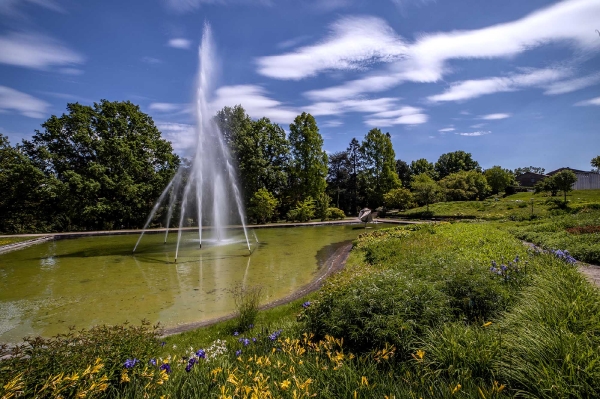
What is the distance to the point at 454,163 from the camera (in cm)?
6462

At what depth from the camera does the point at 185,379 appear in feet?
10.3

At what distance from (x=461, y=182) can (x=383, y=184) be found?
12238mm

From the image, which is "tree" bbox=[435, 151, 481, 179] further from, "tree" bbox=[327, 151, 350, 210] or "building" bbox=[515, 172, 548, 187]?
"tree" bbox=[327, 151, 350, 210]

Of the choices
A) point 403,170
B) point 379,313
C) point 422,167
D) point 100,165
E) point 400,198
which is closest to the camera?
point 379,313

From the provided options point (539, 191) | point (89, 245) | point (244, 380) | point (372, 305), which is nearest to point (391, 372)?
point (372, 305)

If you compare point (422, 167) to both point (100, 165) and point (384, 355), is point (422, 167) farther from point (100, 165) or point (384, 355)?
point (384, 355)

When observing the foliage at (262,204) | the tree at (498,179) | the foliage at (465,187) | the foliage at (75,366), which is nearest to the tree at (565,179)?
the foliage at (465,187)

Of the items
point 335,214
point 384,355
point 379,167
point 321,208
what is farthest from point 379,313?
point 379,167

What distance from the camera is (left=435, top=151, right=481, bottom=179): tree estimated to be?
64244 mm

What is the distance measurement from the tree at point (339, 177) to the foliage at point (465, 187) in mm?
14269

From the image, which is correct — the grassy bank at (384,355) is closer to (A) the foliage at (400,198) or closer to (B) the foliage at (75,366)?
(B) the foliage at (75,366)

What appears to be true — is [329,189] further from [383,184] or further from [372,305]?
[372,305]

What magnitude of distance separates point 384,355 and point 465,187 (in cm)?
4637

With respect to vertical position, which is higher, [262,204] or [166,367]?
[262,204]
